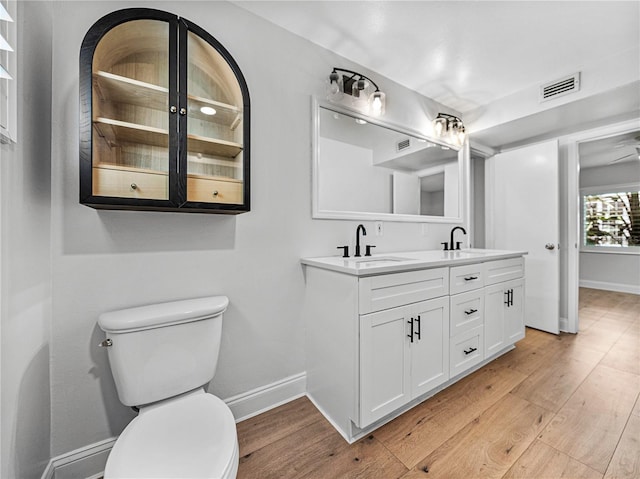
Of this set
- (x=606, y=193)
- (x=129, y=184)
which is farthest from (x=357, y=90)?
(x=606, y=193)

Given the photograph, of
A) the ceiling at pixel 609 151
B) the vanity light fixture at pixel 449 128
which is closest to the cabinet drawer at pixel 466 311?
the vanity light fixture at pixel 449 128

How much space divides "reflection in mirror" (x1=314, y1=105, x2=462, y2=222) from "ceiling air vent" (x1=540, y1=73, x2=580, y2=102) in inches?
30.9

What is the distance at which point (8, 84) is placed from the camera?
0.84 meters

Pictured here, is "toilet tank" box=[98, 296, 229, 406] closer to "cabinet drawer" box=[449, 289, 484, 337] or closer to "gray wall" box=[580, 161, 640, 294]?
"cabinet drawer" box=[449, 289, 484, 337]

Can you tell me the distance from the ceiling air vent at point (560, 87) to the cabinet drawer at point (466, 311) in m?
1.82

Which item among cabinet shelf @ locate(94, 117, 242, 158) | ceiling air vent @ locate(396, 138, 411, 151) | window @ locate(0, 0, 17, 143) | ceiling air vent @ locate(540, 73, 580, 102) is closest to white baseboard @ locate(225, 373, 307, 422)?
cabinet shelf @ locate(94, 117, 242, 158)

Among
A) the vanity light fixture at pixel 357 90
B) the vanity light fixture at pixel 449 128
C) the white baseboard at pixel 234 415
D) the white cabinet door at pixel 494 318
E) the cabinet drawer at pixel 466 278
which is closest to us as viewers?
the white baseboard at pixel 234 415

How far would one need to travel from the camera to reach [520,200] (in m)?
3.00

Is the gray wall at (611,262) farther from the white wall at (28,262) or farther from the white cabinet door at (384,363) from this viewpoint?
the white wall at (28,262)

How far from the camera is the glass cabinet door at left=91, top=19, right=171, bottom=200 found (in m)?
1.08

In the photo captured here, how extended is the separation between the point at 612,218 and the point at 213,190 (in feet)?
22.5

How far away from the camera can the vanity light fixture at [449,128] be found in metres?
2.61

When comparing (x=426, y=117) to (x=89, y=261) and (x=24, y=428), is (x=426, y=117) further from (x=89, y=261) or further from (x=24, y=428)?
(x=24, y=428)

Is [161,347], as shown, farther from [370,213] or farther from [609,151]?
[609,151]
